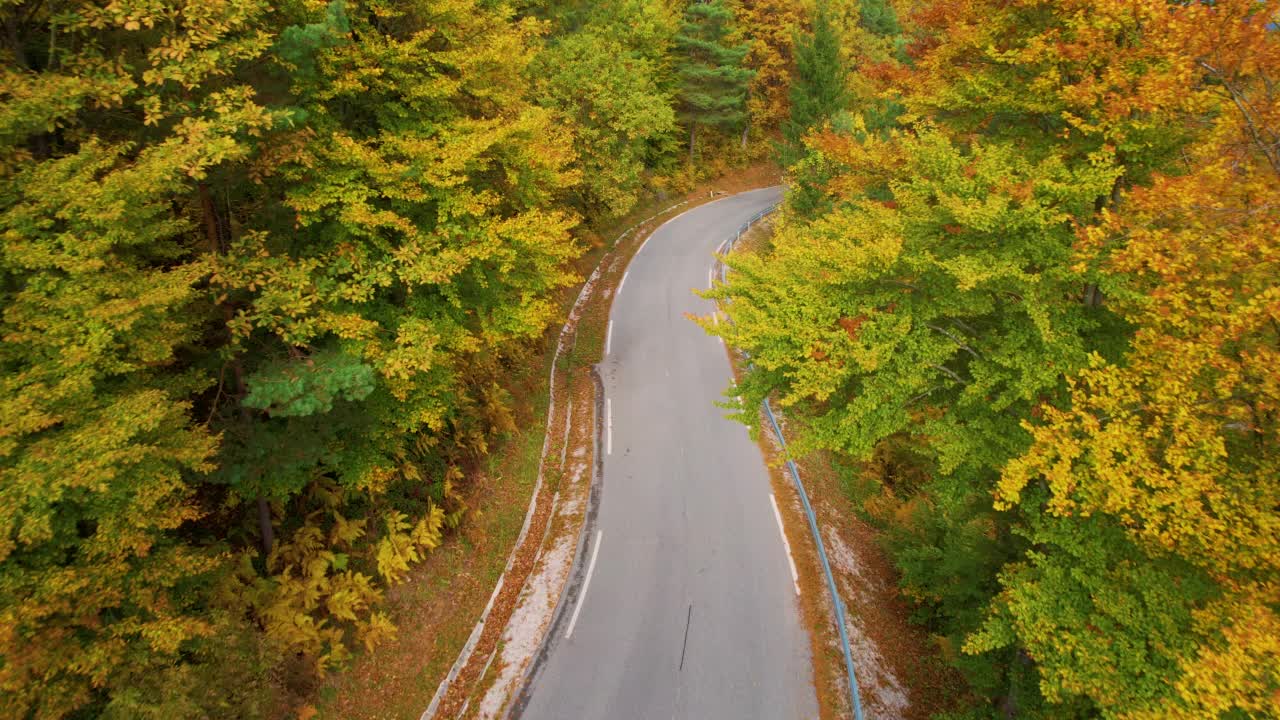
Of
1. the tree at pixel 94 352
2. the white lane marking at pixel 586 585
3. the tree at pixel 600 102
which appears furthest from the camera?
the tree at pixel 600 102

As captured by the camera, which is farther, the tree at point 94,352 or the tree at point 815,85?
the tree at point 815,85

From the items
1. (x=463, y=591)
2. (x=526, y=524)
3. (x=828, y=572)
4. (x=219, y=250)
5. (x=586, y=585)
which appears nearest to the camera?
(x=219, y=250)

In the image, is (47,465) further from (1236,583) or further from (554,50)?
(554,50)

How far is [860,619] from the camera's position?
12.1 m

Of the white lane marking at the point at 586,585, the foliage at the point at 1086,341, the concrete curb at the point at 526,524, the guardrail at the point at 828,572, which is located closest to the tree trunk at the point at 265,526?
the concrete curb at the point at 526,524

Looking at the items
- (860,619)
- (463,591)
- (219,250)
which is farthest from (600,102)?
(860,619)

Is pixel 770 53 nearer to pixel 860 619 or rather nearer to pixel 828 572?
pixel 828 572

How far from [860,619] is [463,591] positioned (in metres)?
8.79

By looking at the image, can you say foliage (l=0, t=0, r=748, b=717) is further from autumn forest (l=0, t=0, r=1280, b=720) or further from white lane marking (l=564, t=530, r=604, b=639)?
white lane marking (l=564, t=530, r=604, b=639)

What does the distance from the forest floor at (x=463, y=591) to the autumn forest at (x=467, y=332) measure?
21.2 inches

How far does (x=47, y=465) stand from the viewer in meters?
5.99

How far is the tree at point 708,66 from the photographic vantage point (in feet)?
113

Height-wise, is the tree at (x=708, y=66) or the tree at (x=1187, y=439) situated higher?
the tree at (x=708, y=66)

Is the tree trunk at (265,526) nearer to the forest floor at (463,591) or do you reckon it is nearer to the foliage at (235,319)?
the foliage at (235,319)
